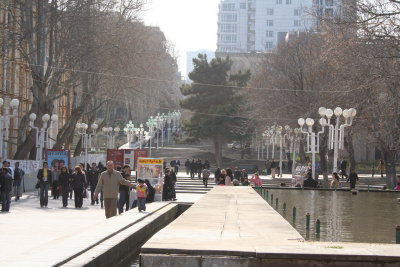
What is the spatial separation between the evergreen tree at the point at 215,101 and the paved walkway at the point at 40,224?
47.5 m

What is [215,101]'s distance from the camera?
255ft

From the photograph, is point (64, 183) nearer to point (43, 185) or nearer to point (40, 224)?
point (43, 185)

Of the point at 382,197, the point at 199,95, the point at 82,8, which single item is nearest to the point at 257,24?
the point at 199,95

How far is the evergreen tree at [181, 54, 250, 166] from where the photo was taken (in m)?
76.1

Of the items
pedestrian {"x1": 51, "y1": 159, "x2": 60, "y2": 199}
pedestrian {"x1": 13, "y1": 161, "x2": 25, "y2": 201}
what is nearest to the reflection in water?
pedestrian {"x1": 51, "y1": 159, "x2": 60, "y2": 199}

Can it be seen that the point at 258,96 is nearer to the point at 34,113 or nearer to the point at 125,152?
the point at 125,152

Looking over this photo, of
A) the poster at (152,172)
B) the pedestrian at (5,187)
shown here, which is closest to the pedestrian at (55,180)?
the poster at (152,172)

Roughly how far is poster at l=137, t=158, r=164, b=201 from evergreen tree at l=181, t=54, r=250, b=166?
47324 millimetres

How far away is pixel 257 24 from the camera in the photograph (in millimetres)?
192000

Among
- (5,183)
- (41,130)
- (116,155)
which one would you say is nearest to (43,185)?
(5,183)

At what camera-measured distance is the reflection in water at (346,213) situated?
662 inches

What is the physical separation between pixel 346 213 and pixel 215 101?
55734mm

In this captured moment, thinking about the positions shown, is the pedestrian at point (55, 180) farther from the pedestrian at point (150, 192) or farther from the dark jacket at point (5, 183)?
the dark jacket at point (5, 183)

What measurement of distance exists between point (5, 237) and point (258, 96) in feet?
155
